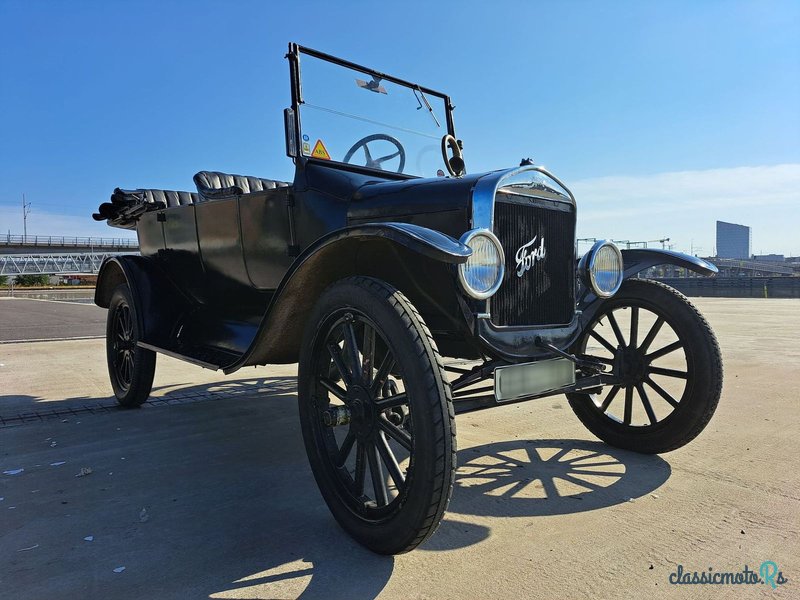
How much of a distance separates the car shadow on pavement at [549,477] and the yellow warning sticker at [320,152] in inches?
78.4

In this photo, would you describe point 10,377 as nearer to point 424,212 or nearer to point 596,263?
point 424,212

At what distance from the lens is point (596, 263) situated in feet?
9.80

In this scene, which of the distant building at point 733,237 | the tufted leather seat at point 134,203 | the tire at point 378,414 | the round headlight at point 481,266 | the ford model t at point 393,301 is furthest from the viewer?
the distant building at point 733,237

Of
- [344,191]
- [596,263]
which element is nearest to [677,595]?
[596,263]

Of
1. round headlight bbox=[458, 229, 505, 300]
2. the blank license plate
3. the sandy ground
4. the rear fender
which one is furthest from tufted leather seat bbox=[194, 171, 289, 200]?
the blank license plate

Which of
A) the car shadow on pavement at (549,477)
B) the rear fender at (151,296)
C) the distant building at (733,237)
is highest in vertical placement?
the distant building at (733,237)

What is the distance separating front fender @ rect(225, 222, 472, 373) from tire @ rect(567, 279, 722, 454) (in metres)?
1.07

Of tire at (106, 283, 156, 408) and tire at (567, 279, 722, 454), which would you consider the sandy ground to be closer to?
tire at (567, 279, 722, 454)

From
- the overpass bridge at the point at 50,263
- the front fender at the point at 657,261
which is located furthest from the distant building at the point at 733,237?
the front fender at the point at 657,261

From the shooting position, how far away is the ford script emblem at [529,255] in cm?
268

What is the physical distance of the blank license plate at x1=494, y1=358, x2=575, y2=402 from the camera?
7.31 feet

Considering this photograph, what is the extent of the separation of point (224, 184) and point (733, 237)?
140521 mm

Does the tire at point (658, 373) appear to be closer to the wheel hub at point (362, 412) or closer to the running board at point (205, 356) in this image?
the wheel hub at point (362, 412)

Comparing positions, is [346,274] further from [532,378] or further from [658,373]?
[658,373]
